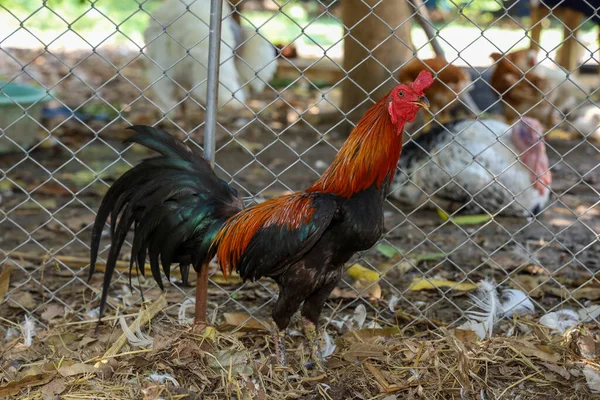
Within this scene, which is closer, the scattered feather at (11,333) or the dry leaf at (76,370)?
the dry leaf at (76,370)

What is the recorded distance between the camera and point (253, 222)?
2.61m

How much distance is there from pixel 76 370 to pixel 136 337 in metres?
0.29

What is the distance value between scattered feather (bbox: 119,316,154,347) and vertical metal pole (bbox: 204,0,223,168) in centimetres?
77

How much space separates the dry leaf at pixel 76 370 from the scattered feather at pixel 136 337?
197 millimetres

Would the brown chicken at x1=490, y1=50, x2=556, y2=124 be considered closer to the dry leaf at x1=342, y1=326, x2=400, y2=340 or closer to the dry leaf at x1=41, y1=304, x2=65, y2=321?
the dry leaf at x1=342, y1=326, x2=400, y2=340

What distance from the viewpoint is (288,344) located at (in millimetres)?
3014

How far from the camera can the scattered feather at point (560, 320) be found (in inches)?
121

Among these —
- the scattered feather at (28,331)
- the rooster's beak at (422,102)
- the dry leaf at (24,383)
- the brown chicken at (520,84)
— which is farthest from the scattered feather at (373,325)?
the brown chicken at (520,84)

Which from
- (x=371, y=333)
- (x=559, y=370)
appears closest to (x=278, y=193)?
(x=371, y=333)

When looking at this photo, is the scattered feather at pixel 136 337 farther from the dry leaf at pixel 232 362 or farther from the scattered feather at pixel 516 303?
the scattered feather at pixel 516 303

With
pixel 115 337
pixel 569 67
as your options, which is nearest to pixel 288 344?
pixel 115 337

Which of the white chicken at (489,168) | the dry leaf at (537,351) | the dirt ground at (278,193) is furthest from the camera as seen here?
the white chicken at (489,168)

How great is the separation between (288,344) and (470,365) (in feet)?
2.63

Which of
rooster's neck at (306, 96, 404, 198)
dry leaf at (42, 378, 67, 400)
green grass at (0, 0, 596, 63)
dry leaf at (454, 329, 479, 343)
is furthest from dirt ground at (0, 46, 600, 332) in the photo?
green grass at (0, 0, 596, 63)
